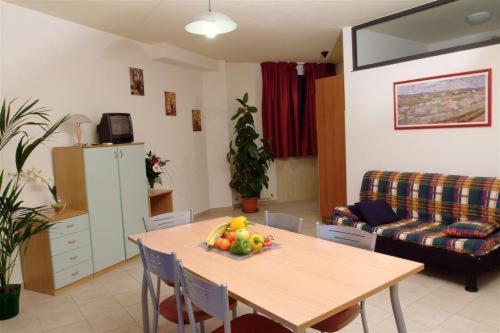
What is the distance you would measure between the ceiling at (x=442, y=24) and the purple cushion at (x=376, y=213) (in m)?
2.26

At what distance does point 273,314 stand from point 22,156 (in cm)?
269

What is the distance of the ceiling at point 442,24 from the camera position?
402 centimetres

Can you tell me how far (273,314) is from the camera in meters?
1.30

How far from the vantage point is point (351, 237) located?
2176 mm

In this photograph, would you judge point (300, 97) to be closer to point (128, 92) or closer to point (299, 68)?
point (299, 68)

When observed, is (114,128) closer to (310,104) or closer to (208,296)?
(208,296)

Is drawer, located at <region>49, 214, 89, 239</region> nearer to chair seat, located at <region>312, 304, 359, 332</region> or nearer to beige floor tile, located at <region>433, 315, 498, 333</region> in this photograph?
A: chair seat, located at <region>312, 304, 359, 332</region>

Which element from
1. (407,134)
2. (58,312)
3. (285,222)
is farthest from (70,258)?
(407,134)

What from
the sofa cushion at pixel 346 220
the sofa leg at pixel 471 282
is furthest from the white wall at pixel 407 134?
the sofa leg at pixel 471 282

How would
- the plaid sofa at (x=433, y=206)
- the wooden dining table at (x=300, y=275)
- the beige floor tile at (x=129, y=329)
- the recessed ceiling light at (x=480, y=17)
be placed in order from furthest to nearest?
1. the recessed ceiling light at (x=480, y=17)
2. the plaid sofa at (x=433, y=206)
3. the beige floor tile at (x=129, y=329)
4. the wooden dining table at (x=300, y=275)

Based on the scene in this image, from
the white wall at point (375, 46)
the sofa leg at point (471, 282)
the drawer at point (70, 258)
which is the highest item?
the white wall at point (375, 46)

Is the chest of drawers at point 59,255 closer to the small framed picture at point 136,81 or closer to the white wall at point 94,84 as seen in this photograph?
the white wall at point 94,84

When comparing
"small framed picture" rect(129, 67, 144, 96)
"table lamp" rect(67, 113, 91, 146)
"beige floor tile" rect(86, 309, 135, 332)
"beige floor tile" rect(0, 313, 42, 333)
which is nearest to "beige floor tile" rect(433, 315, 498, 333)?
"beige floor tile" rect(86, 309, 135, 332)

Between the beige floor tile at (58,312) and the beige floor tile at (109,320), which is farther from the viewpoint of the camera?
the beige floor tile at (58,312)
